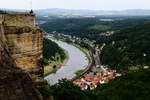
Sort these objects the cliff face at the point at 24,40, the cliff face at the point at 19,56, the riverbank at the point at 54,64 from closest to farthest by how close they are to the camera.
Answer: the cliff face at the point at 19,56 → the cliff face at the point at 24,40 → the riverbank at the point at 54,64

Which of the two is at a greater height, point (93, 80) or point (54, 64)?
point (93, 80)

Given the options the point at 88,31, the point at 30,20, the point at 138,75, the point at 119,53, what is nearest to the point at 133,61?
the point at 119,53

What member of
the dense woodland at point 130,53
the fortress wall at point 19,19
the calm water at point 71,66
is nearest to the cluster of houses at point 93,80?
the calm water at point 71,66

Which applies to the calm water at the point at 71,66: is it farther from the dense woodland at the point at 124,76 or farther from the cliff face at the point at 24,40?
the cliff face at the point at 24,40

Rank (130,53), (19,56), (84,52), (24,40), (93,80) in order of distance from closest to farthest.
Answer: (19,56) < (24,40) < (93,80) < (130,53) < (84,52)

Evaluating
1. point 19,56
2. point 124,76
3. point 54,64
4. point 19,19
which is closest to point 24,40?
point 19,56

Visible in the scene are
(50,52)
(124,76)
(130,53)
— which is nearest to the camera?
(124,76)

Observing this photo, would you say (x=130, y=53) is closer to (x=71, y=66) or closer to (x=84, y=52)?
(x=71, y=66)
